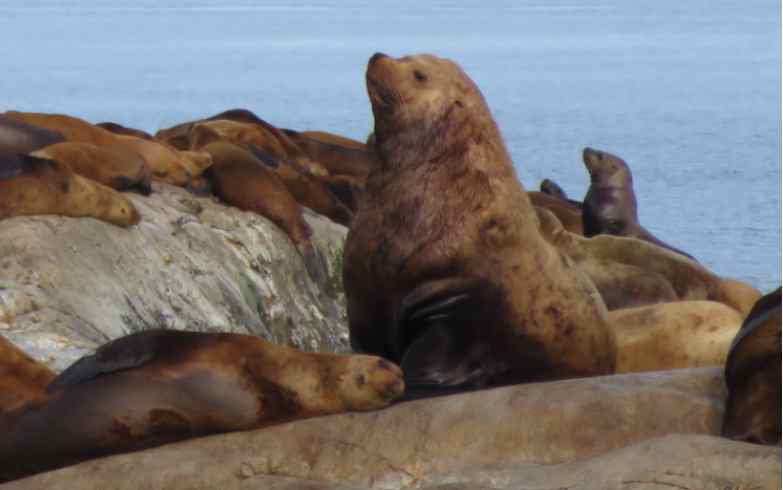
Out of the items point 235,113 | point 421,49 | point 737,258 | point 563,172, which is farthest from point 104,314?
point 421,49

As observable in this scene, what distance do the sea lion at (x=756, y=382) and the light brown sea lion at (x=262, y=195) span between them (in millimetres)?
5316

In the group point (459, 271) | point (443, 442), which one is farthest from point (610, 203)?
point (443, 442)

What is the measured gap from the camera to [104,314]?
26.3 ft

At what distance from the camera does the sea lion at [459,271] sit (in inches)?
267

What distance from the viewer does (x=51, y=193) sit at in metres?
8.62

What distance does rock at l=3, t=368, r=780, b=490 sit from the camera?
5324 mm

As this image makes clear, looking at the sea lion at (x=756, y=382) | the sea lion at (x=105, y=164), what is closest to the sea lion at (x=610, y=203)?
the sea lion at (x=105, y=164)

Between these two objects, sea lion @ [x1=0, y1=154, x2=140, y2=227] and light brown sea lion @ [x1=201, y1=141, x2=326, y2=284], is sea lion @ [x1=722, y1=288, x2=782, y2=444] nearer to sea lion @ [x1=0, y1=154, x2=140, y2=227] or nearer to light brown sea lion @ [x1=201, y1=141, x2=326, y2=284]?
sea lion @ [x1=0, y1=154, x2=140, y2=227]

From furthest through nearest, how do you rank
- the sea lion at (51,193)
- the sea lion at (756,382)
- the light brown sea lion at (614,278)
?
the light brown sea lion at (614,278), the sea lion at (51,193), the sea lion at (756,382)

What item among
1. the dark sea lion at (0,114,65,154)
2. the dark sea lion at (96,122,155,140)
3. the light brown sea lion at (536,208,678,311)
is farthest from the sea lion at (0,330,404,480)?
the dark sea lion at (96,122,155,140)

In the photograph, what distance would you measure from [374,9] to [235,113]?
101530 millimetres

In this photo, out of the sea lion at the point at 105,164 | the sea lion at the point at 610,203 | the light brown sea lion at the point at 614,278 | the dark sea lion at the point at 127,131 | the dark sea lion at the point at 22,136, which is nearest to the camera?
the dark sea lion at the point at 22,136

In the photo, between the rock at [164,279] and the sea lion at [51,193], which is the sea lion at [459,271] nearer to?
the rock at [164,279]

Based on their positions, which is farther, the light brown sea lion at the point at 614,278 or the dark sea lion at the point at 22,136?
the light brown sea lion at the point at 614,278
